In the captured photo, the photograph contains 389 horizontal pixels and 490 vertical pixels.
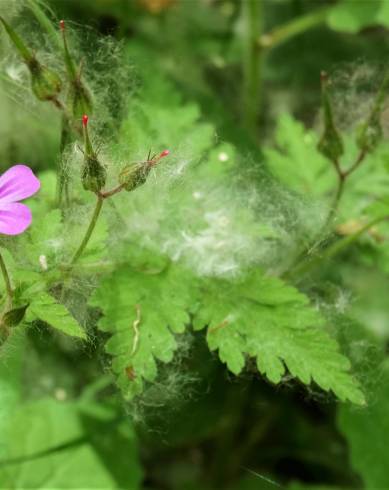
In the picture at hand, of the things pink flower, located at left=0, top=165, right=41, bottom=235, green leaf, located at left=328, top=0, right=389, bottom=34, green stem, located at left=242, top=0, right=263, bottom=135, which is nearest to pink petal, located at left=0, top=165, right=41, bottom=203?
pink flower, located at left=0, top=165, right=41, bottom=235

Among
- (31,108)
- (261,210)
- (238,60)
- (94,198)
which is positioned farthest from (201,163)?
(238,60)

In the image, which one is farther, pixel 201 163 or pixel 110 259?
pixel 201 163

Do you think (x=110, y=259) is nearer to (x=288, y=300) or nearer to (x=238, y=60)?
(x=288, y=300)

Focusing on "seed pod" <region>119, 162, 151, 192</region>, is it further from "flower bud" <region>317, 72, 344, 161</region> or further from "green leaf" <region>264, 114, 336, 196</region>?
"green leaf" <region>264, 114, 336, 196</region>

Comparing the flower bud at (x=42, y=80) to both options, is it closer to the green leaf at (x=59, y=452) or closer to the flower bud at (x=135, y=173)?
the flower bud at (x=135, y=173)

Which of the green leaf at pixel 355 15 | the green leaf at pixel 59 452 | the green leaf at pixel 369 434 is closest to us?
the green leaf at pixel 59 452

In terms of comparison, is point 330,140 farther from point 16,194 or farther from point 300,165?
point 16,194

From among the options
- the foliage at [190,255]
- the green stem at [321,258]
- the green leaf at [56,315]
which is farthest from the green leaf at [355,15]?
the green leaf at [56,315]
